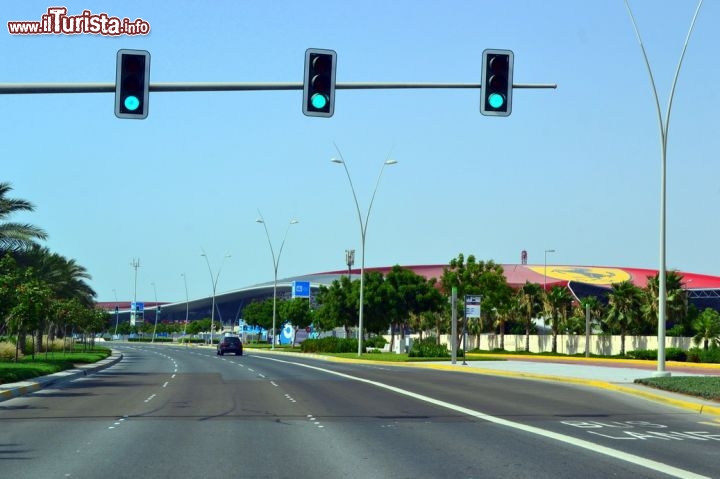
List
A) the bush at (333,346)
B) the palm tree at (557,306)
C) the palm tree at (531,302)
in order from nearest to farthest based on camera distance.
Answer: the bush at (333,346)
the palm tree at (557,306)
the palm tree at (531,302)

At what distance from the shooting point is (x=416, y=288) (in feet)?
248

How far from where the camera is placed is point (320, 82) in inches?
662

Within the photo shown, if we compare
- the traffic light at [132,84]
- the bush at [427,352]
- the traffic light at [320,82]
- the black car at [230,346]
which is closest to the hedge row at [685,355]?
the bush at [427,352]

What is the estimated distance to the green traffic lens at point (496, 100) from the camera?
17109 millimetres

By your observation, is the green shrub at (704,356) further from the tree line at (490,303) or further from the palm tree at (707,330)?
the tree line at (490,303)

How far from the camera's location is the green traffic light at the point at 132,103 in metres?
16.5

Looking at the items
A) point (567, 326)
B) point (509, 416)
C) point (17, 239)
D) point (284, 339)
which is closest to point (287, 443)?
point (509, 416)

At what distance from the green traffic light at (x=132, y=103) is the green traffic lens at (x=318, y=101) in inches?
121

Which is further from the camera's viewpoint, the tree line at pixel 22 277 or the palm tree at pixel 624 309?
the palm tree at pixel 624 309

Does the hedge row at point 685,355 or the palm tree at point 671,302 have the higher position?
the palm tree at point 671,302

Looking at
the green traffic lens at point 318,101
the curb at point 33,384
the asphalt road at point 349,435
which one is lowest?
the curb at point 33,384

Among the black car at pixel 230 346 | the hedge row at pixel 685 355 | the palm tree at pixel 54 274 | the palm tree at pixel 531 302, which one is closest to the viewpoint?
the palm tree at pixel 54 274

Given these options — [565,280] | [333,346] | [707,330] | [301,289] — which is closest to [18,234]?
[333,346]

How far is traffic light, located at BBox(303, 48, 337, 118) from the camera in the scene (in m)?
16.8
